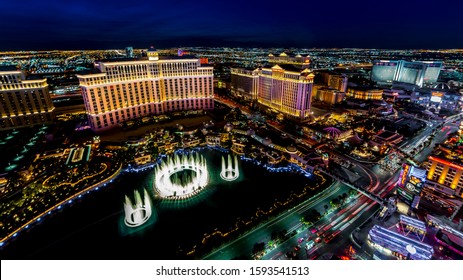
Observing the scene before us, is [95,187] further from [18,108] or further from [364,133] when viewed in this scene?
[364,133]

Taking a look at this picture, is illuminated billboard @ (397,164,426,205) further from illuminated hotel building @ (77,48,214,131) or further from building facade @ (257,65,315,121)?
illuminated hotel building @ (77,48,214,131)

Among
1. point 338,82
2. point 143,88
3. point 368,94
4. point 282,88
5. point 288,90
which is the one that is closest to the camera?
point 143,88

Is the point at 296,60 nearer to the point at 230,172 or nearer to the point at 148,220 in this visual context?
the point at 230,172

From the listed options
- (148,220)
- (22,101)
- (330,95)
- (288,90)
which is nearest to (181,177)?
(148,220)

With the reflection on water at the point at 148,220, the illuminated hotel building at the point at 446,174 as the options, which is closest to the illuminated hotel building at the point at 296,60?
the illuminated hotel building at the point at 446,174

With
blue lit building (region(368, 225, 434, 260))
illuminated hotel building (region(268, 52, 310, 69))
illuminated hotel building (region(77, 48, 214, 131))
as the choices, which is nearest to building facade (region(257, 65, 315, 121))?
illuminated hotel building (region(268, 52, 310, 69))

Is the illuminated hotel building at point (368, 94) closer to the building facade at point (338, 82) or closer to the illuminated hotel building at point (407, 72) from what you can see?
the building facade at point (338, 82)
